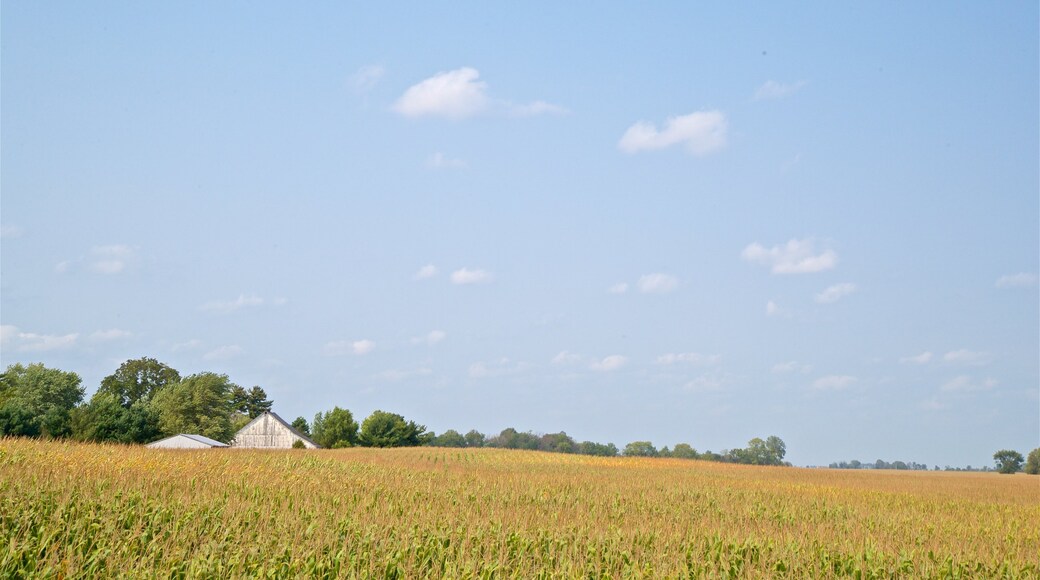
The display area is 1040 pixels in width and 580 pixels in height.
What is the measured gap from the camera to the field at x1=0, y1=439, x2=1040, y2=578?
1478 centimetres

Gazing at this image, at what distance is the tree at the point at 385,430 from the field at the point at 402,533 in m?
87.0

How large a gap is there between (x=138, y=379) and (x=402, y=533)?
12358 cm

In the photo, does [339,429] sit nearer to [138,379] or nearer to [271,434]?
[271,434]

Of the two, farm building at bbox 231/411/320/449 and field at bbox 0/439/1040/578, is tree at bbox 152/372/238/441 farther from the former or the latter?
field at bbox 0/439/1040/578

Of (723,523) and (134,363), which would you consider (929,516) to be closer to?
(723,523)

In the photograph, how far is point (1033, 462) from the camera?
148m

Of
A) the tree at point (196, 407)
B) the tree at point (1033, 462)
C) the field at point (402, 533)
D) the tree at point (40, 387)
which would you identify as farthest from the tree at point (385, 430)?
the tree at point (1033, 462)

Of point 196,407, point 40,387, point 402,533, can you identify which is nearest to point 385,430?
point 196,407

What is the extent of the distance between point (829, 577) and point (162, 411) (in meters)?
110

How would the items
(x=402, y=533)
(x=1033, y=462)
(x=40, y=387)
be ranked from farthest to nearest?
(x=1033, y=462)
(x=40, y=387)
(x=402, y=533)

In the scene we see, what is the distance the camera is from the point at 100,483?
811 inches

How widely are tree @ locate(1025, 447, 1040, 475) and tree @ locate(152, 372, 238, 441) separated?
12505cm

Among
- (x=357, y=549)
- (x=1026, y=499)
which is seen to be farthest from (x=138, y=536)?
(x=1026, y=499)

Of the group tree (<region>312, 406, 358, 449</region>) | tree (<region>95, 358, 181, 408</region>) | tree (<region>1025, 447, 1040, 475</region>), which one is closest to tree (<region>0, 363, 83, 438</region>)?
tree (<region>95, 358, 181, 408</region>)
